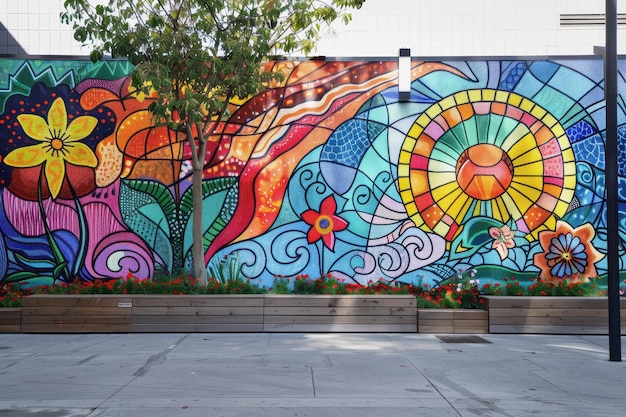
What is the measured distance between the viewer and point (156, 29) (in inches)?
435

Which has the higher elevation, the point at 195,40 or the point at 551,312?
the point at 195,40

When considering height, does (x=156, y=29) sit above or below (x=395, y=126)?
above

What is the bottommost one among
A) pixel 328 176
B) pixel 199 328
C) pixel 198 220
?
pixel 199 328

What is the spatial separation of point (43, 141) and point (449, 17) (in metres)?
8.44

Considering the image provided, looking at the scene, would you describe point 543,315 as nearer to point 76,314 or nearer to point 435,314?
point 435,314

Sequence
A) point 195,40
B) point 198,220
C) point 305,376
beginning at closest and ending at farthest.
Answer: point 305,376 → point 195,40 → point 198,220

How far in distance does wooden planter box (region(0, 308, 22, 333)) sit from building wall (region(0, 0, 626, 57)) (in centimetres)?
537

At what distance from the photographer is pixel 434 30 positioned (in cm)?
1316

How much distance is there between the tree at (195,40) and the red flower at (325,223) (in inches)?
103

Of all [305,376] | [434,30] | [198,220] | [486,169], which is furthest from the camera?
[434,30]

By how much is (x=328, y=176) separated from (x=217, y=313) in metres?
3.50

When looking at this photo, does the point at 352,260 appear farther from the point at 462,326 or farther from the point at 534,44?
the point at 534,44

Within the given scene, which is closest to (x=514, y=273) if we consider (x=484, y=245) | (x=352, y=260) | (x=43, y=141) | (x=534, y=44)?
(x=484, y=245)

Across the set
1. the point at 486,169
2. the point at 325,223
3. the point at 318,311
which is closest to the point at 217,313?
the point at 318,311
